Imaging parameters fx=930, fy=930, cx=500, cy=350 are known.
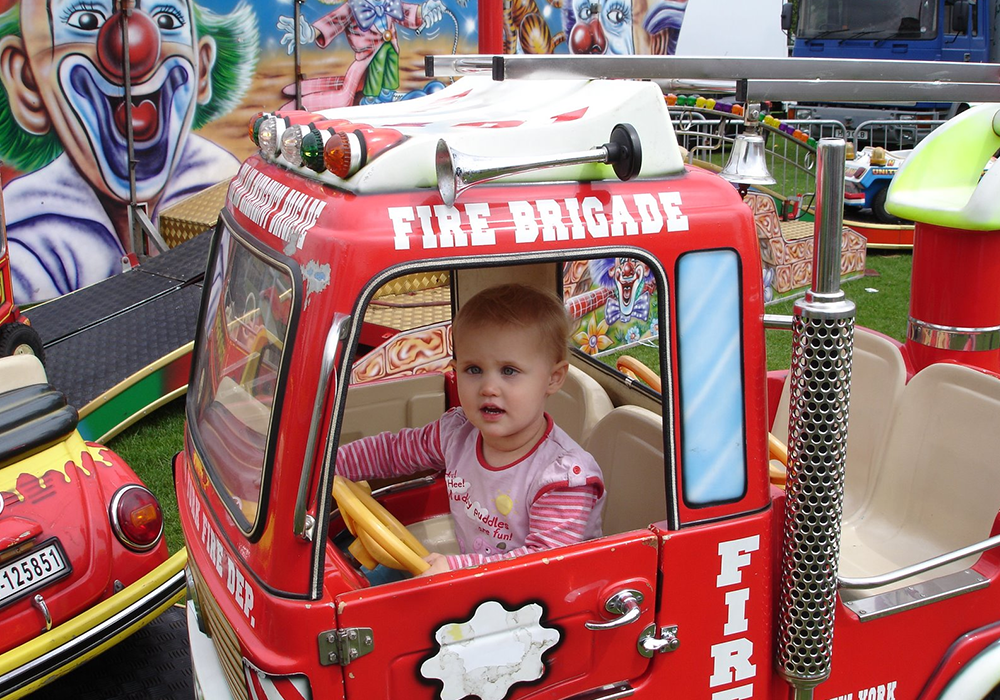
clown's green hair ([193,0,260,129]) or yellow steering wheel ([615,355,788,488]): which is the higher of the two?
clown's green hair ([193,0,260,129])

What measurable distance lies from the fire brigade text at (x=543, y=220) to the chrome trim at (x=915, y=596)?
0.99m

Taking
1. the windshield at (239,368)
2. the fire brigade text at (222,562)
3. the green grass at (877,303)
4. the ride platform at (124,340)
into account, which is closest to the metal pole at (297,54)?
the ride platform at (124,340)

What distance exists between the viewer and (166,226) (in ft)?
26.9

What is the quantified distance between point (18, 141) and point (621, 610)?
25.3ft

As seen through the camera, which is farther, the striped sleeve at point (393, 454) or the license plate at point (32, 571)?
the license plate at point (32, 571)

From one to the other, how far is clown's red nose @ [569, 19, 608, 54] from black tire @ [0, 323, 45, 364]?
1027 cm

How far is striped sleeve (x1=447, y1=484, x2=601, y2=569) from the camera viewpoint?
1939 mm

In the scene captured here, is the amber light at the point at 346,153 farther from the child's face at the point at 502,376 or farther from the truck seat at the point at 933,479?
the truck seat at the point at 933,479

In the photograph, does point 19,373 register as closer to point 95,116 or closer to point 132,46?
point 95,116

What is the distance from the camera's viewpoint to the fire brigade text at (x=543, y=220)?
1.60 meters

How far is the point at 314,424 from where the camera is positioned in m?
1.56

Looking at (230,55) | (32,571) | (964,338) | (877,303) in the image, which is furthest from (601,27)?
(32,571)

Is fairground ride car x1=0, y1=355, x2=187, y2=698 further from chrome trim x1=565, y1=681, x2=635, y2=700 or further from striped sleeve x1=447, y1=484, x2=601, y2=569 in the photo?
chrome trim x1=565, y1=681, x2=635, y2=700

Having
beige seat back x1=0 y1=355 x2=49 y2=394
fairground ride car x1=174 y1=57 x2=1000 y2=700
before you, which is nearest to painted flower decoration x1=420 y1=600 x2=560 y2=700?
fairground ride car x1=174 y1=57 x2=1000 y2=700
